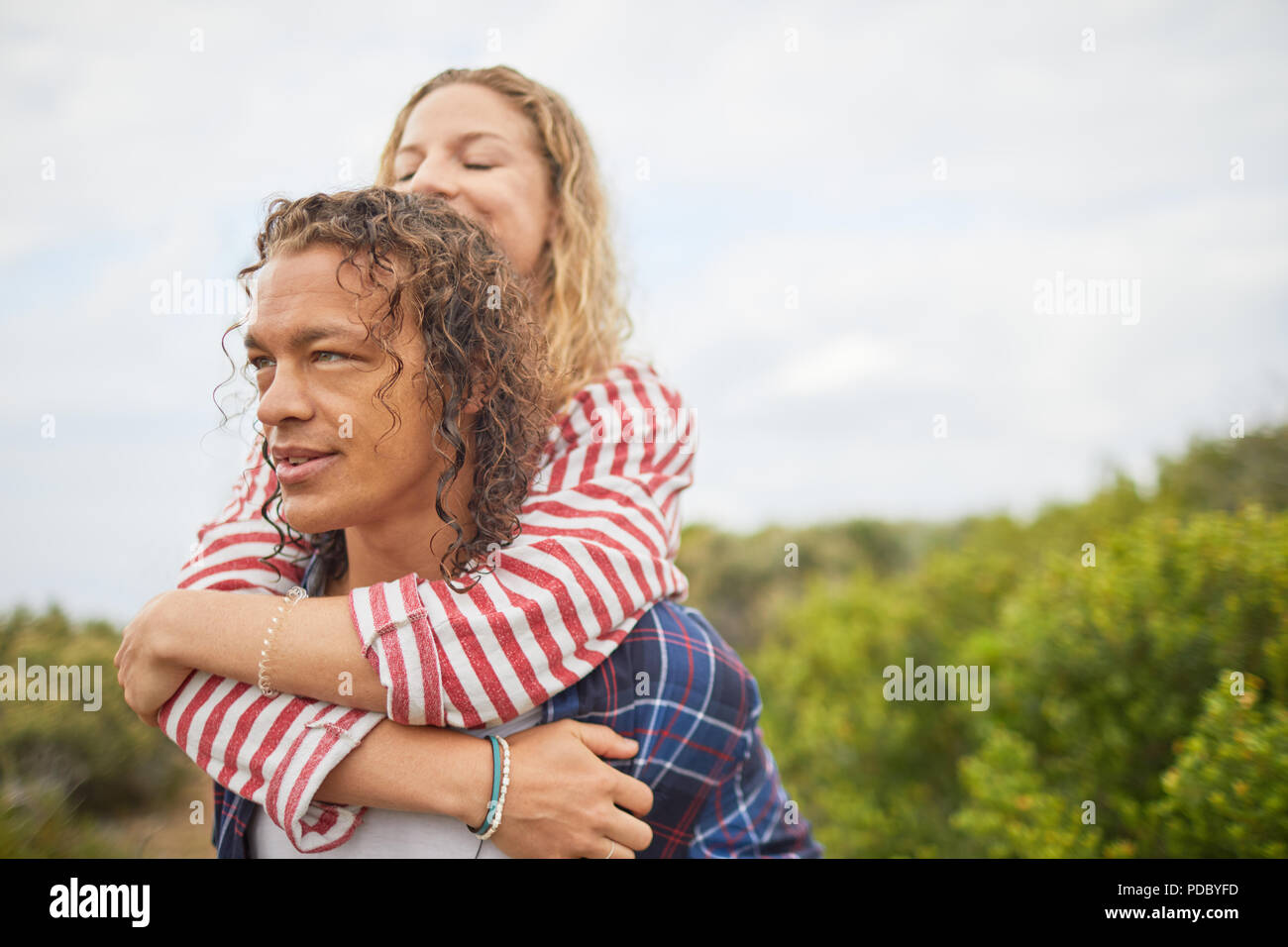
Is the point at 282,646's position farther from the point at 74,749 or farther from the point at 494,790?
the point at 74,749

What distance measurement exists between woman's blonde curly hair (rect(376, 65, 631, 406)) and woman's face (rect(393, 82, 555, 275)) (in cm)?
7

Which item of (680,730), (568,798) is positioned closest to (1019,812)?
(680,730)

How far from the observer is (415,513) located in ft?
6.84

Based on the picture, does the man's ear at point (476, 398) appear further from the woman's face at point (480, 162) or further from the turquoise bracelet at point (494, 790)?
the turquoise bracelet at point (494, 790)

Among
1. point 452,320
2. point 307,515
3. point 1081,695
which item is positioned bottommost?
point 1081,695

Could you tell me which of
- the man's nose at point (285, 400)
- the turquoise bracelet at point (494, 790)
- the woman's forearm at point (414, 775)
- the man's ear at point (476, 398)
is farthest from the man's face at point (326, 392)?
the turquoise bracelet at point (494, 790)

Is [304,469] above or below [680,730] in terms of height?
above

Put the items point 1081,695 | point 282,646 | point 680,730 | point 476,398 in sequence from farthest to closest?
point 1081,695, point 680,730, point 476,398, point 282,646

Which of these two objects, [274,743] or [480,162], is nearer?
[274,743]

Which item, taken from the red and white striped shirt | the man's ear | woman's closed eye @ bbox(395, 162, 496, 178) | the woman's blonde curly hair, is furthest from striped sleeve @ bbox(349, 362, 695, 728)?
woman's closed eye @ bbox(395, 162, 496, 178)

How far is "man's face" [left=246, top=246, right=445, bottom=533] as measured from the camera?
185 centimetres

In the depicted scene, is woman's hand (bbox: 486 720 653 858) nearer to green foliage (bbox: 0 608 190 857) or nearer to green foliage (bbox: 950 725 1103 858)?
green foliage (bbox: 0 608 190 857)

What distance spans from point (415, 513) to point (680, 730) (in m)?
0.75
